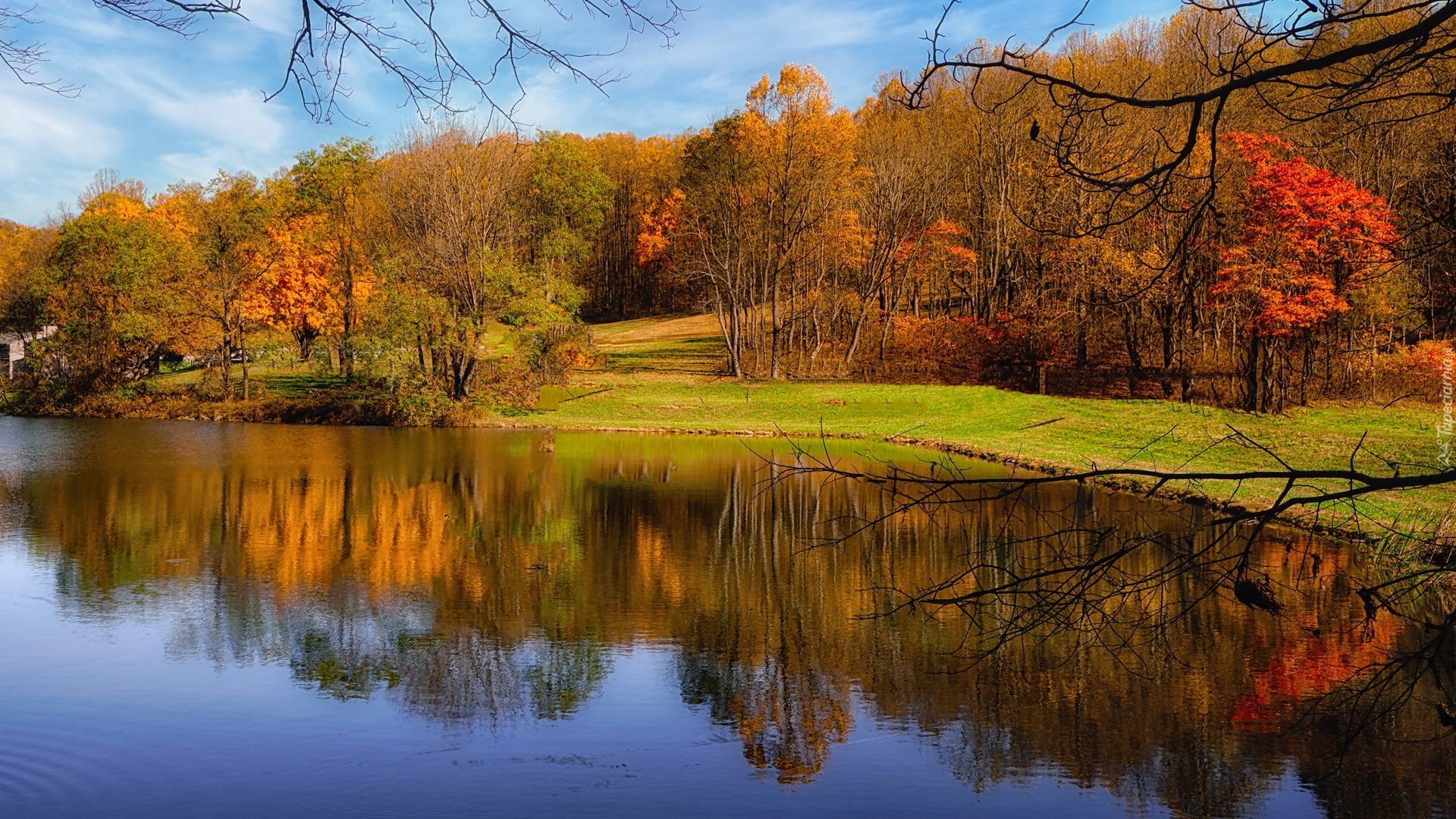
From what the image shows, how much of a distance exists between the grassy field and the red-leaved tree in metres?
2.82

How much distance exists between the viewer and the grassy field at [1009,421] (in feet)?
67.2

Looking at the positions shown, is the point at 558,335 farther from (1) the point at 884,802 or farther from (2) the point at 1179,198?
(1) the point at 884,802

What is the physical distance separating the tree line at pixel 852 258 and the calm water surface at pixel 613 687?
60.0ft

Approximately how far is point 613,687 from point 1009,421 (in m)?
25.3

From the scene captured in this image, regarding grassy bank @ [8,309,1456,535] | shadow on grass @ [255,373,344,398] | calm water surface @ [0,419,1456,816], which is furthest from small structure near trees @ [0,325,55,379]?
calm water surface @ [0,419,1456,816]

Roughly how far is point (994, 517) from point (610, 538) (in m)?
6.28

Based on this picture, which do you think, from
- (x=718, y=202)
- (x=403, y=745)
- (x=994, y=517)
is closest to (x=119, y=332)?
(x=718, y=202)

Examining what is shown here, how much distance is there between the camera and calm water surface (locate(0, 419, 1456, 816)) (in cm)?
595

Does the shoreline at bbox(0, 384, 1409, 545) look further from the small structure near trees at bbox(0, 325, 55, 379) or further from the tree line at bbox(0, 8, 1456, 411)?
the small structure near trees at bbox(0, 325, 55, 379)

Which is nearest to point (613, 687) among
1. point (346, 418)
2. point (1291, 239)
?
point (1291, 239)

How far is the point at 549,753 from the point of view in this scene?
6.48 metres

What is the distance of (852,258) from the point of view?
43.2 m

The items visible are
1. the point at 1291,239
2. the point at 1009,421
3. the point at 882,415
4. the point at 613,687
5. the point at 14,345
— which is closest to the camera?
the point at 613,687

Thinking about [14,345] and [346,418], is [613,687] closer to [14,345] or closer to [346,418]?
[346,418]
